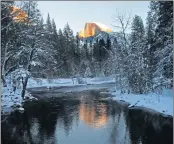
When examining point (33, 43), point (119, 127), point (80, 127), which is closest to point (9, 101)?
point (33, 43)

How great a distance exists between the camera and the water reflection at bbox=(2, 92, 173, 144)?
16.3 metres

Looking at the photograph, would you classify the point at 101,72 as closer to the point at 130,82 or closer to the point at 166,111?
the point at 130,82

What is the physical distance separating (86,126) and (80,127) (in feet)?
1.27

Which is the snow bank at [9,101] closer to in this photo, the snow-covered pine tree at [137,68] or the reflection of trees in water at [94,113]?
the reflection of trees in water at [94,113]

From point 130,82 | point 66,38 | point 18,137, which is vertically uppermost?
point 66,38

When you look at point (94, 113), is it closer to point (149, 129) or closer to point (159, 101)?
point (159, 101)

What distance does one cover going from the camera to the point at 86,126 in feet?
63.8

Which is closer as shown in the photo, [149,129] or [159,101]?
[149,129]

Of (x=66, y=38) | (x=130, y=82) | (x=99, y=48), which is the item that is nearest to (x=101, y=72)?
(x=99, y=48)

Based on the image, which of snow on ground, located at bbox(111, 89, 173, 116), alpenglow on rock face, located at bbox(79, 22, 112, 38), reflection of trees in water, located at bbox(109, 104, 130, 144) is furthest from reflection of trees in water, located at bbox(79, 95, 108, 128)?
alpenglow on rock face, located at bbox(79, 22, 112, 38)

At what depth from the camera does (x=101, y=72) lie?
68125mm

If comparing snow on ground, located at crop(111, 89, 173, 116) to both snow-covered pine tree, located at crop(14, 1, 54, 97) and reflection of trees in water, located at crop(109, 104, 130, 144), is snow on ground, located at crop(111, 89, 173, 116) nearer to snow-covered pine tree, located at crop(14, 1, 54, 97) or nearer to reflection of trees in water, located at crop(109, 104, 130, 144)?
reflection of trees in water, located at crop(109, 104, 130, 144)

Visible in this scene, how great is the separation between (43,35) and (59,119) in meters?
10.1

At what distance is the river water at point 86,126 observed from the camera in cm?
1631
